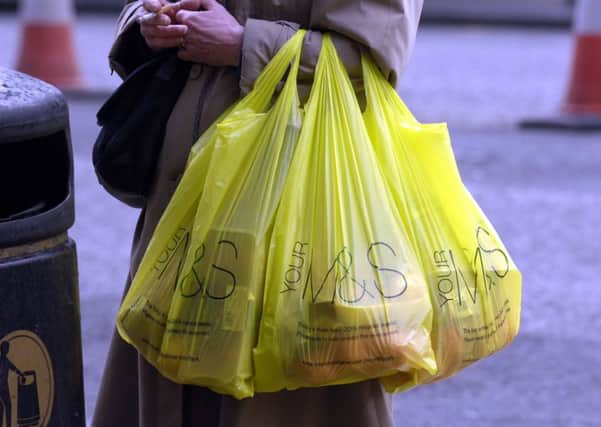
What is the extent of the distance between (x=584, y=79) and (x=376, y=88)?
711 centimetres

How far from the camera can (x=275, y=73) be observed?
→ 237 cm

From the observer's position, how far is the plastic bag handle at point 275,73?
93.0 inches

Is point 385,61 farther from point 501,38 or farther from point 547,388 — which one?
point 501,38

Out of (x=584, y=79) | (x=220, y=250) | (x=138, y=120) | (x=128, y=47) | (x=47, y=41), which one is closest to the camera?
(x=220, y=250)

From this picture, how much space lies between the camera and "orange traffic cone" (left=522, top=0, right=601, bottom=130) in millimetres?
8938

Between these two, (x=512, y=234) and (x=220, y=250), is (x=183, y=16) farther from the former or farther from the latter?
(x=512, y=234)

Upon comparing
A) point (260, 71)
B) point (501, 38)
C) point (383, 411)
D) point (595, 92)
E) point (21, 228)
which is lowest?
point (501, 38)

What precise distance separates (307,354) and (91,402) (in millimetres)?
1888

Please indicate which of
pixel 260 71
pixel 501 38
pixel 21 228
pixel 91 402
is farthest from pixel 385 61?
pixel 501 38

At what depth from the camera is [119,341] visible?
2.71 metres

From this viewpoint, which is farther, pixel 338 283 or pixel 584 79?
pixel 584 79

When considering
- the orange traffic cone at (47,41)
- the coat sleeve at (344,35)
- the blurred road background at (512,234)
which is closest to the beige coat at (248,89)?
the coat sleeve at (344,35)

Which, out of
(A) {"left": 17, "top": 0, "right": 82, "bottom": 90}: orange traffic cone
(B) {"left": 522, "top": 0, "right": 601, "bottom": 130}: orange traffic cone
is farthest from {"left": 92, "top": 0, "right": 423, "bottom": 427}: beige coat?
(A) {"left": 17, "top": 0, "right": 82, "bottom": 90}: orange traffic cone

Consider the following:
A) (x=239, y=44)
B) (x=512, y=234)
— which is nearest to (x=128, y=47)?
(x=239, y=44)
